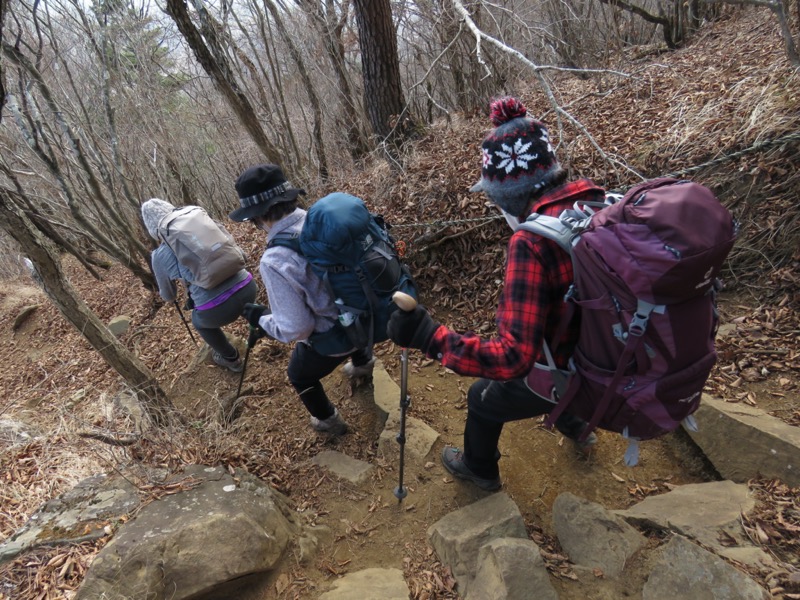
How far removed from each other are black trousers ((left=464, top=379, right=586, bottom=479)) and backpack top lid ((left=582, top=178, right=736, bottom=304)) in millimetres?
941

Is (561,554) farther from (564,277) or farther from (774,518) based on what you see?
(564,277)

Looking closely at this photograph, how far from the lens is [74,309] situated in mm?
3557

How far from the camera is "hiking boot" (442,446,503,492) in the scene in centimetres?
289

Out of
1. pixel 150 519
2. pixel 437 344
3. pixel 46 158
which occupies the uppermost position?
pixel 46 158

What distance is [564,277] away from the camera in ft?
5.77

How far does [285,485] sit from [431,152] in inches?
183

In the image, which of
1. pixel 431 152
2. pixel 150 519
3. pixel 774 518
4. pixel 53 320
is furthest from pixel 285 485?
pixel 53 320

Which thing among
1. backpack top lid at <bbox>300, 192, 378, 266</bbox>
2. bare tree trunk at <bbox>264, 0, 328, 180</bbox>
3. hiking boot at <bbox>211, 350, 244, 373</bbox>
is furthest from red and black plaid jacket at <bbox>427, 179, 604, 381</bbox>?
bare tree trunk at <bbox>264, 0, 328, 180</bbox>

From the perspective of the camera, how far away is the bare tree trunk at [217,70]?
5.14 meters

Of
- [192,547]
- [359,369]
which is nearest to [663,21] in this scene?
[359,369]

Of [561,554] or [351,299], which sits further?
[351,299]

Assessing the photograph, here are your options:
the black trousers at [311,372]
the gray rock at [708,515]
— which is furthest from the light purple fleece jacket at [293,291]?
the gray rock at [708,515]

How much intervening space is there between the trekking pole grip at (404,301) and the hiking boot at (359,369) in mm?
2347

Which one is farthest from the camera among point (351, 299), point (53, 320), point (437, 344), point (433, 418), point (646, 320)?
point (53, 320)
